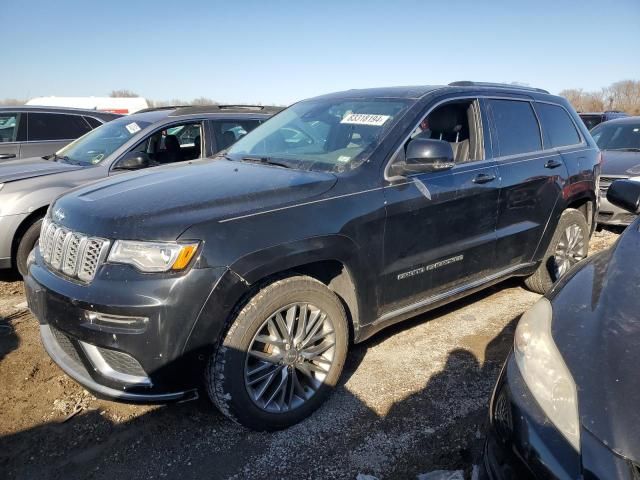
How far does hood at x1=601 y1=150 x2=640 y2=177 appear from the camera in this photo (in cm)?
719

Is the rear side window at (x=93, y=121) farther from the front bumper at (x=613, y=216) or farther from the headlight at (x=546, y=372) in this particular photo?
the front bumper at (x=613, y=216)

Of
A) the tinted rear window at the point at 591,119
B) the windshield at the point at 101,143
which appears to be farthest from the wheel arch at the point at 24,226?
the tinted rear window at the point at 591,119

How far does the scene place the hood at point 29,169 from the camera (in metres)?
4.76

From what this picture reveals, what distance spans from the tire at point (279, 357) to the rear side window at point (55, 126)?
6.15m

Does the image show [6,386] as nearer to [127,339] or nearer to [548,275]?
[127,339]

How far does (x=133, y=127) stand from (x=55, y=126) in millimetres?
2638

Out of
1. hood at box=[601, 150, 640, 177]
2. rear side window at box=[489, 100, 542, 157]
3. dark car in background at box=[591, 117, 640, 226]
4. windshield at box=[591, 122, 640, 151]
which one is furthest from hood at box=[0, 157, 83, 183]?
windshield at box=[591, 122, 640, 151]

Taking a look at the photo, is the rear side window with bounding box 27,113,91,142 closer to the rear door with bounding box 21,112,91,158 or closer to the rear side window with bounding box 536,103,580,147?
the rear door with bounding box 21,112,91,158

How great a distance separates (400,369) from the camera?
3262 millimetres

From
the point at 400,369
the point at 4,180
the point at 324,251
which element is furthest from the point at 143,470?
the point at 4,180

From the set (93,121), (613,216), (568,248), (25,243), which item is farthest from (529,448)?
(93,121)

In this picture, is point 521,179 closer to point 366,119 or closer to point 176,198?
point 366,119

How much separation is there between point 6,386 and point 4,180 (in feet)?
8.00

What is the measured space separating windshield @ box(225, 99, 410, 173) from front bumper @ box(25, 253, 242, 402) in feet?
3.81
